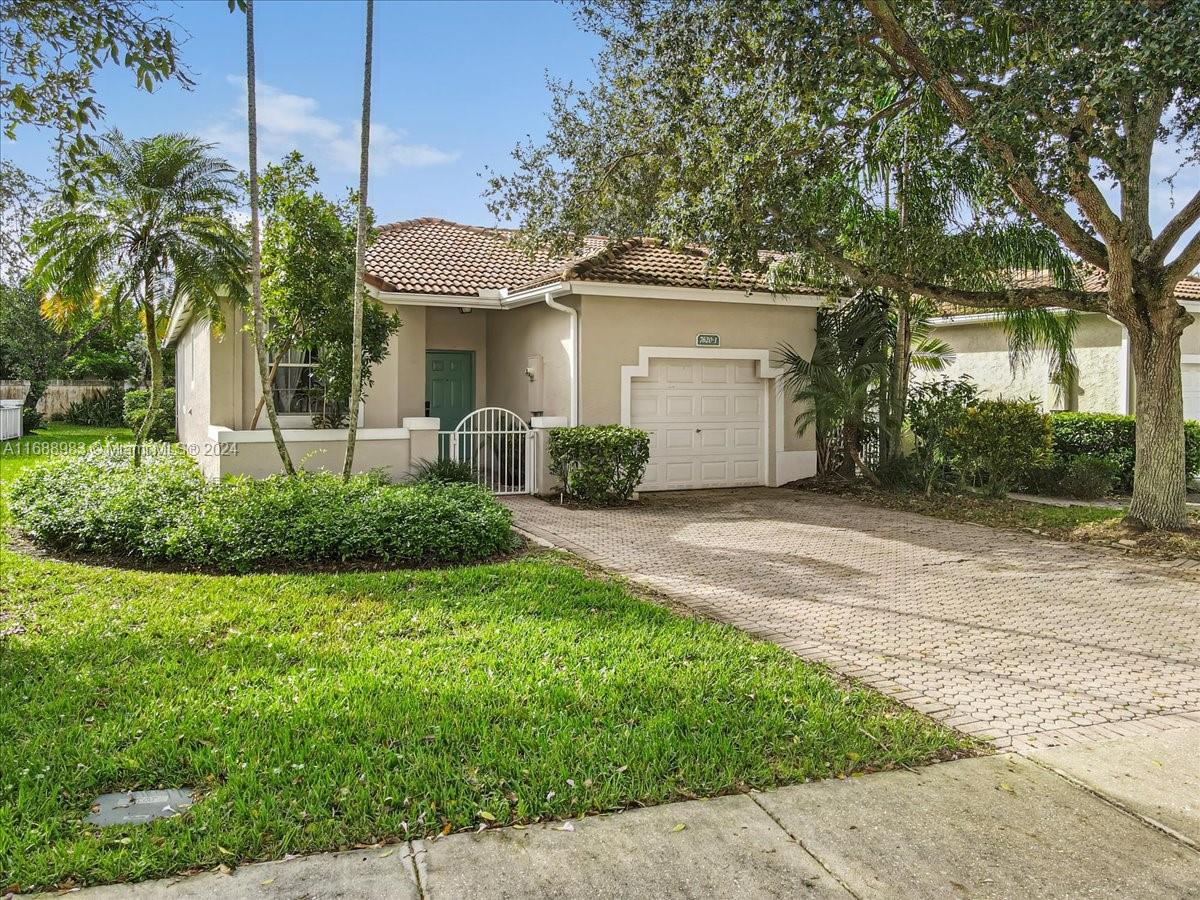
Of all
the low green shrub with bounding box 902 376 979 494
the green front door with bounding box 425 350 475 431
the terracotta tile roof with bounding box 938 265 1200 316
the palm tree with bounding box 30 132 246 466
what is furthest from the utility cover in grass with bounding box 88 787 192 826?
the terracotta tile roof with bounding box 938 265 1200 316

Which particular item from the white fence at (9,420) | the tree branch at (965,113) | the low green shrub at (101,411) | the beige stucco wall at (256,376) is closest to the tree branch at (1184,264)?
the tree branch at (965,113)

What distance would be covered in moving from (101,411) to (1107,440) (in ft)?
106

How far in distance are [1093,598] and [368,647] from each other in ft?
21.1

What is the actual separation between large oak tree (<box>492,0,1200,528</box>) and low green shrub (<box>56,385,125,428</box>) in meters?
25.1

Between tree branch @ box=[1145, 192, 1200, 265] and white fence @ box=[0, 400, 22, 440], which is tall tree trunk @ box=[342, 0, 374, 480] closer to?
tree branch @ box=[1145, 192, 1200, 265]

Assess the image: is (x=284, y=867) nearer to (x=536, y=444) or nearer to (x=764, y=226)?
(x=764, y=226)

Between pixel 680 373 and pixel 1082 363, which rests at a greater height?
pixel 1082 363

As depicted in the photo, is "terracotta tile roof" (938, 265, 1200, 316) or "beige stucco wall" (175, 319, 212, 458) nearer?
"beige stucco wall" (175, 319, 212, 458)

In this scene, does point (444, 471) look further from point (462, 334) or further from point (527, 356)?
point (462, 334)

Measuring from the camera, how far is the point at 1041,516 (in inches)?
497

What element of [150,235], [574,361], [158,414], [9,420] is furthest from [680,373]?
[9,420]

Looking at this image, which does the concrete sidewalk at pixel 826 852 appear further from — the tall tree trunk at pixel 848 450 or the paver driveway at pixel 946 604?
the tall tree trunk at pixel 848 450

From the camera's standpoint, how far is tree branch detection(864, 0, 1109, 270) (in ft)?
28.7

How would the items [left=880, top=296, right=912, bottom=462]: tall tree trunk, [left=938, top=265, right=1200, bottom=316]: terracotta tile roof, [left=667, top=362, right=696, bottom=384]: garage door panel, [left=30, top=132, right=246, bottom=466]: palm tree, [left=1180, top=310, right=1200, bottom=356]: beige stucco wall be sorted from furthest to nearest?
[left=1180, top=310, right=1200, bottom=356]: beige stucco wall → [left=938, top=265, right=1200, bottom=316]: terracotta tile roof → [left=667, top=362, right=696, bottom=384]: garage door panel → [left=880, top=296, right=912, bottom=462]: tall tree trunk → [left=30, top=132, right=246, bottom=466]: palm tree
